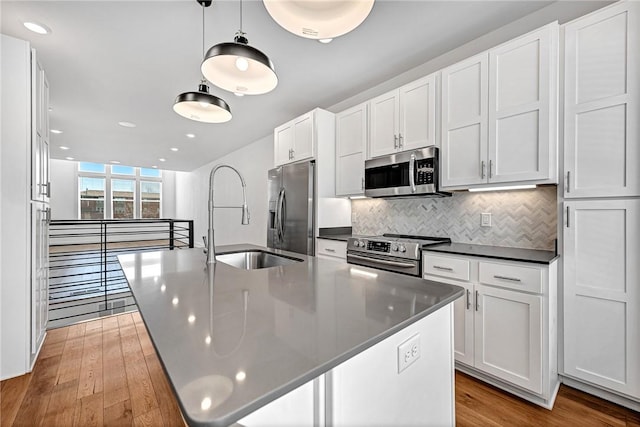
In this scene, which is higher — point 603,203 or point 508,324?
point 603,203

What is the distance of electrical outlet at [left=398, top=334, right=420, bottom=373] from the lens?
90cm

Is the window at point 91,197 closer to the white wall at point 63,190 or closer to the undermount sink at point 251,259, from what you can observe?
the white wall at point 63,190

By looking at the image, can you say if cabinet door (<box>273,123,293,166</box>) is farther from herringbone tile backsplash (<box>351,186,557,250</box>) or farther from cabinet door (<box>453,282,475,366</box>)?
cabinet door (<box>453,282,475,366</box>)

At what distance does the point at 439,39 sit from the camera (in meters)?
2.47

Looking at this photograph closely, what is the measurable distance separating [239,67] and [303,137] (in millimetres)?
2172

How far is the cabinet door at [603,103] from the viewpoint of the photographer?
1.63 metres

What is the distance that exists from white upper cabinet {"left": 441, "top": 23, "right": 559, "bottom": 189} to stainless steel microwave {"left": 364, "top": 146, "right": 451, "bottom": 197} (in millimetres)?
105

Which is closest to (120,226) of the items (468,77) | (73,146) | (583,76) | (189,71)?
(73,146)

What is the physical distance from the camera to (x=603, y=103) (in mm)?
1718

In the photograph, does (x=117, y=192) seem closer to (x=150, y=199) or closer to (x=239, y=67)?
(x=150, y=199)

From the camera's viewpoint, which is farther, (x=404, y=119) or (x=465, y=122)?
(x=404, y=119)

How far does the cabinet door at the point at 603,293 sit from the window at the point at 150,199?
12.2m

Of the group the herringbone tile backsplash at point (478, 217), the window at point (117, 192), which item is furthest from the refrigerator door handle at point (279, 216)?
the window at point (117, 192)

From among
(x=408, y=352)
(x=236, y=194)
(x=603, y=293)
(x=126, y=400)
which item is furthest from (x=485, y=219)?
(x=236, y=194)
